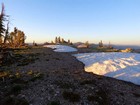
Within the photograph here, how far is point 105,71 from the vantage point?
28.2 m

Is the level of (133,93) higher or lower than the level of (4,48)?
lower

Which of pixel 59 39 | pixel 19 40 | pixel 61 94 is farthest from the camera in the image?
pixel 59 39

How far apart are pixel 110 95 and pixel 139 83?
7108mm

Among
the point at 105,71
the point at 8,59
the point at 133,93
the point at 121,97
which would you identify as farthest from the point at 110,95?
the point at 8,59

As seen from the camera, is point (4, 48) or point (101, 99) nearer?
point (101, 99)

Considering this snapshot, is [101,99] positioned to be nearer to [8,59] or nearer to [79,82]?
[79,82]

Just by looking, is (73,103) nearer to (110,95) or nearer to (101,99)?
(101,99)

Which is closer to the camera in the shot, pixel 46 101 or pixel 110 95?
pixel 46 101

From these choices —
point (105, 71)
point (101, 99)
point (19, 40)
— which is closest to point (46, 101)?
point (101, 99)

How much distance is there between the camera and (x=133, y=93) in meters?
21.1

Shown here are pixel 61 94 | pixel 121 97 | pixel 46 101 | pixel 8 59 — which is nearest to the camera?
pixel 46 101

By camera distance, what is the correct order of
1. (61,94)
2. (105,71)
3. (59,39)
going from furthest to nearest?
1. (59,39)
2. (105,71)
3. (61,94)

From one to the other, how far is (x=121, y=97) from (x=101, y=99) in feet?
9.10

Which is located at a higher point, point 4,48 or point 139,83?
point 4,48
